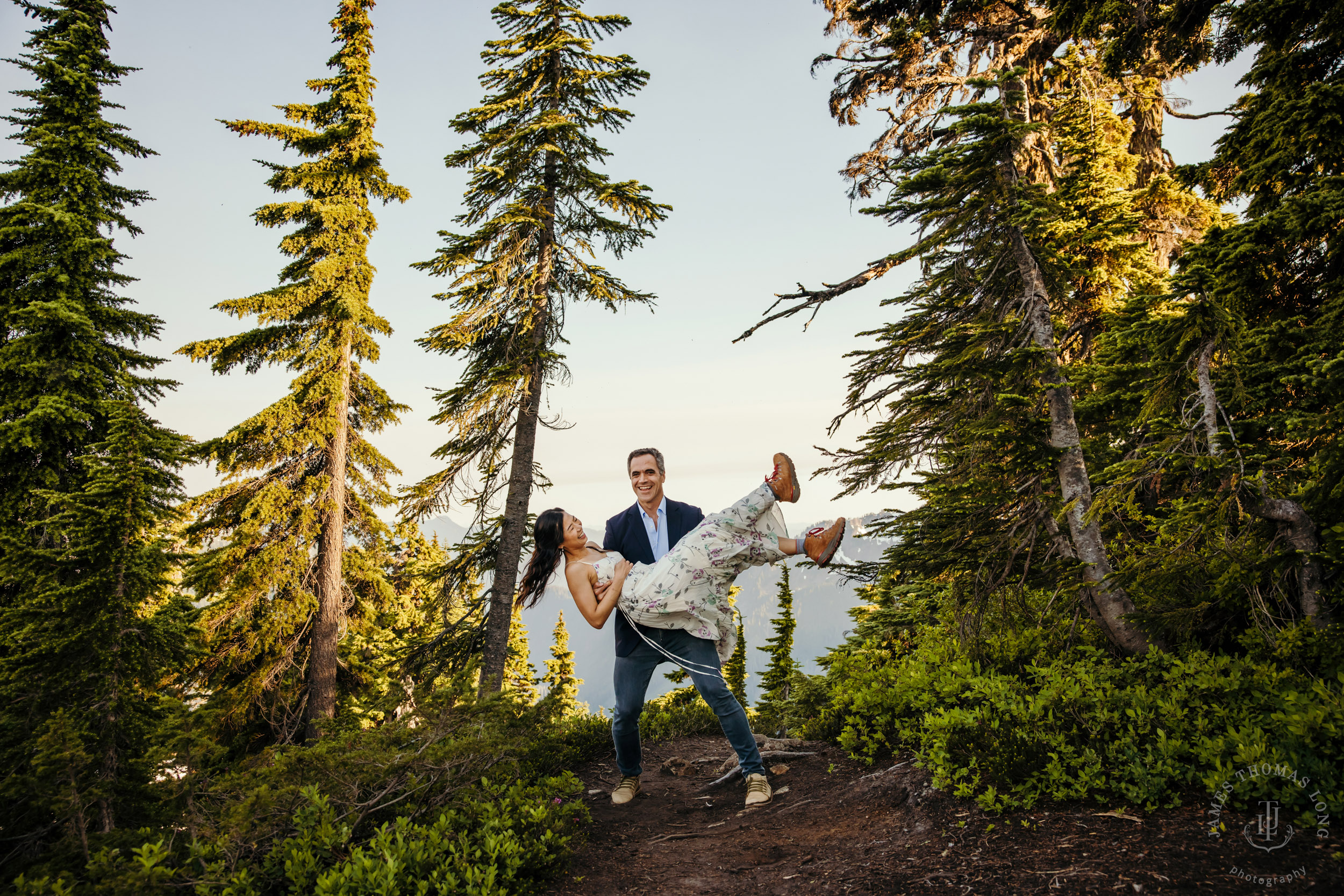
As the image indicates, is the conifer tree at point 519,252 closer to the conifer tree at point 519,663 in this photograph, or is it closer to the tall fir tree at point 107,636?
the tall fir tree at point 107,636

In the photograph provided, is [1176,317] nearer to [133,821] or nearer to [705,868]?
[705,868]

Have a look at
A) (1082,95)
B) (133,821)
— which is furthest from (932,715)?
(1082,95)

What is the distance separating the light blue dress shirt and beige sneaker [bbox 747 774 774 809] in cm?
205

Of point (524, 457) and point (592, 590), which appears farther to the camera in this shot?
point (524, 457)

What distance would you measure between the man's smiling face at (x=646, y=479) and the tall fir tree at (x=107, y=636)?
4.87 metres

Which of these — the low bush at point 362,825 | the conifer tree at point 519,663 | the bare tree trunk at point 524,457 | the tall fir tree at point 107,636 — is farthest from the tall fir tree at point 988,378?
the conifer tree at point 519,663

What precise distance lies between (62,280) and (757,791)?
13.9 metres

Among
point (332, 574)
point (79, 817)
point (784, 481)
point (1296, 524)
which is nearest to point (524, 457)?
point (332, 574)

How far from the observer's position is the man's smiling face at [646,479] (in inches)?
215

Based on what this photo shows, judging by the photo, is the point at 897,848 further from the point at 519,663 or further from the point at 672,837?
the point at 519,663

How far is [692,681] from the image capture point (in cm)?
525

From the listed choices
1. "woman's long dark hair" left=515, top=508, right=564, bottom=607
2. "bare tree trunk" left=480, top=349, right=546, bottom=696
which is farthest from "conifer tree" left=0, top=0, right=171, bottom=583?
"woman's long dark hair" left=515, top=508, right=564, bottom=607

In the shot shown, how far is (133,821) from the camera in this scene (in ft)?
19.2

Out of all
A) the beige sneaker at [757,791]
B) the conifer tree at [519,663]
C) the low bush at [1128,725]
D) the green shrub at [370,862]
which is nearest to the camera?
the green shrub at [370,862]
